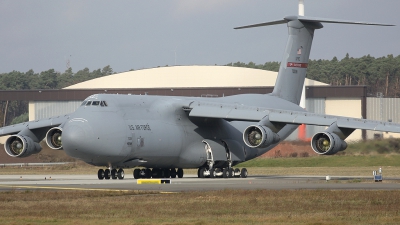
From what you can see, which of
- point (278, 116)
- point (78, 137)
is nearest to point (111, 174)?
point (78, 137)

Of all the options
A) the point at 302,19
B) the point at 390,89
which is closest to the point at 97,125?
the point at 302,19

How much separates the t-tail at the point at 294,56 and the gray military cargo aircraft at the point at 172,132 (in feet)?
0.70

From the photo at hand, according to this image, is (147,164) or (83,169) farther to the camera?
(83,169)

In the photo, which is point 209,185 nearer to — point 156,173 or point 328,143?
point 328,143

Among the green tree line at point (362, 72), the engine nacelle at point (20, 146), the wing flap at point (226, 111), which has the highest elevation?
the green tree line at point (362, 72)

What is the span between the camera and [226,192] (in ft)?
69.6

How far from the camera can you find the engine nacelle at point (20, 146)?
33656 mm

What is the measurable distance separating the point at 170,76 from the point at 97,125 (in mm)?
38572

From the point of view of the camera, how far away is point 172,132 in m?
32.8

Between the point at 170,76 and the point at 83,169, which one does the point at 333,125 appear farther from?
the point at 170,76

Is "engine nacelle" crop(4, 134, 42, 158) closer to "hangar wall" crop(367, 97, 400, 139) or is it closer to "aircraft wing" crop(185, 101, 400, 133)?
"aircraft wing" crop(185, 101, 400, 133)

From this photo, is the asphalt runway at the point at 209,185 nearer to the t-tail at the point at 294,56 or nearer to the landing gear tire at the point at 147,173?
the landing gear tire at the point at 147,173

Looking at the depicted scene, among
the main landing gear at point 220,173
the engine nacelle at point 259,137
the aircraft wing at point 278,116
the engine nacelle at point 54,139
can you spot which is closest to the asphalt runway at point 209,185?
the engine nacelle at point 259,137

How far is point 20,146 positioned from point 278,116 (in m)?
11.4
